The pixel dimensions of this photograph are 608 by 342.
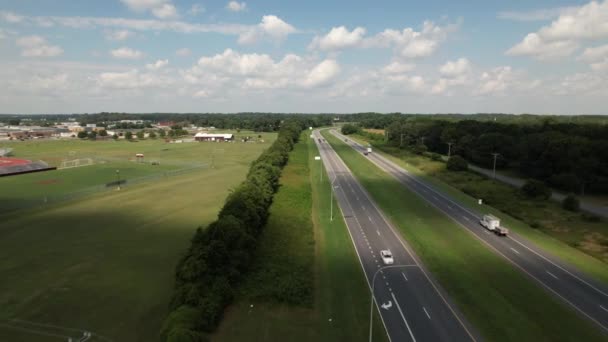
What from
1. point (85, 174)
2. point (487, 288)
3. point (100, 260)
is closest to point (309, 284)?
point (487, 288)

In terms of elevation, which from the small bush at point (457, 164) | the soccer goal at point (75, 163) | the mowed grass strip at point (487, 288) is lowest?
the mowed grass strip at point (487, 288)

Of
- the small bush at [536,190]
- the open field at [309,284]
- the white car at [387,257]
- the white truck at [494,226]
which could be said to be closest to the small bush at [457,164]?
the small bush at [536,190]

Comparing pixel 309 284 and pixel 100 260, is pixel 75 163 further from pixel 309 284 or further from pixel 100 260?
pixel 309 284

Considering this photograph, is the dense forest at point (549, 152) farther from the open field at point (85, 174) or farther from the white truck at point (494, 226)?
the open field at point (85, 174)

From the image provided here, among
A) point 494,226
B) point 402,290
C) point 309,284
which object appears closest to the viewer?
point 402,290

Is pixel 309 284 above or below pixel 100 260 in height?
above

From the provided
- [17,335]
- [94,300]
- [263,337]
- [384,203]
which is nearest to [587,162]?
[384,203]

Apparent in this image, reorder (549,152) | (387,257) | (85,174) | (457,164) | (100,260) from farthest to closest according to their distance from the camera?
(457,164), (85,174), (549,152), (100,260), (387,257)

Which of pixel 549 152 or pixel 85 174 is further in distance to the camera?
pixel 85 174
